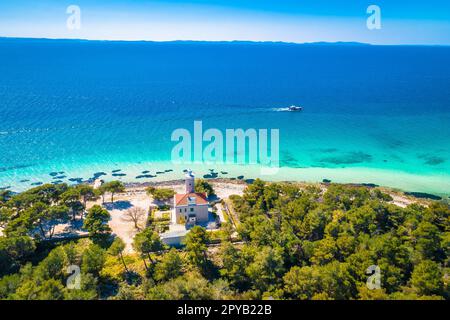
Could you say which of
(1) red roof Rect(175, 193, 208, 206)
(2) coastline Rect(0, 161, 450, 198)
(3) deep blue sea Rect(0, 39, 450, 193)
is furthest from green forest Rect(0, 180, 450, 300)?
(3) deep blue sea Rect(0, 39, 450, 193)

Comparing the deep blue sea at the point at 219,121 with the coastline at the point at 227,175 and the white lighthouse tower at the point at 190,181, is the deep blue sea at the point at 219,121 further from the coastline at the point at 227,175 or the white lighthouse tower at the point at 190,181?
the white lighthouse tower at the point at 190,181

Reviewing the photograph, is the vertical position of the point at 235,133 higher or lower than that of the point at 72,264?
higher

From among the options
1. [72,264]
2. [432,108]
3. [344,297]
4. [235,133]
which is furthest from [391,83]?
[72,264]

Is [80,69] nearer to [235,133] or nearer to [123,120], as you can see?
[123,120]

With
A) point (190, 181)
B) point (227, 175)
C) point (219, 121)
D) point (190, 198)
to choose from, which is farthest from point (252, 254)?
point (219, 121)

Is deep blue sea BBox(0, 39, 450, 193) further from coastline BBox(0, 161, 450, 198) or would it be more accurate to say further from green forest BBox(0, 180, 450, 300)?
green forest BBox(0, 180, 450, 300)

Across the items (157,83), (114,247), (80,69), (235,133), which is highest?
(80,69)

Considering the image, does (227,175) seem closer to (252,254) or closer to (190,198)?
(190,198)
